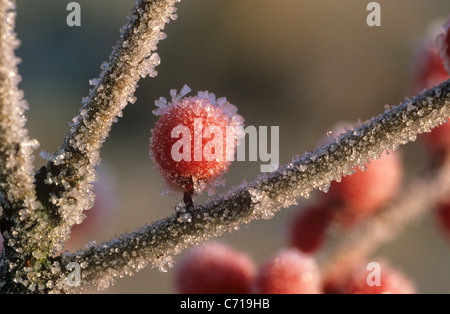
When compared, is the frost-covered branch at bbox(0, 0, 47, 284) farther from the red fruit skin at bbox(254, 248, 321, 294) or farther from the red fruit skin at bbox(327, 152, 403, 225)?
the red fruit skin at bbox(327, 152, 403, 225)

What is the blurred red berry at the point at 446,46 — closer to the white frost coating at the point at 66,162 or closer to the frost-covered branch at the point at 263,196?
the frost-covered branch at the point at 263,196

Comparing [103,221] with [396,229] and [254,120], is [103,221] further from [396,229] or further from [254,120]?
[254,120]

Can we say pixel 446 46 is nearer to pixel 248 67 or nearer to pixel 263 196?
pixel 263 196

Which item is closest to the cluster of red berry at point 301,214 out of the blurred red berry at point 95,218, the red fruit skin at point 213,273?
the red fruit skin at point 213,273

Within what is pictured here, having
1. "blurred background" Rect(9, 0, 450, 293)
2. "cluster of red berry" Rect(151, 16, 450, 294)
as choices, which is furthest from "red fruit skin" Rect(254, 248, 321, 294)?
A: "blurred background" Rect(9, 0, 450, 293)

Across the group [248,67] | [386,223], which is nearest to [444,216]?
[386,223]

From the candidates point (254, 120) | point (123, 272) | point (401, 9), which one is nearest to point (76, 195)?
point (123, 272)
